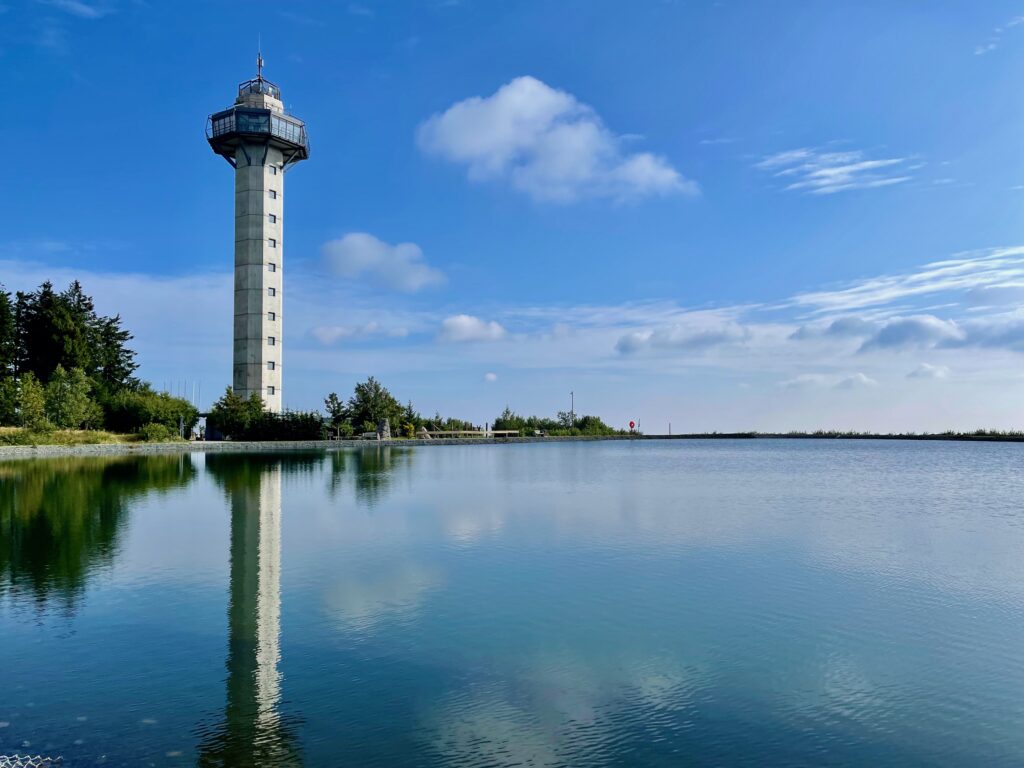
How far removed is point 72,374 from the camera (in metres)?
45.4

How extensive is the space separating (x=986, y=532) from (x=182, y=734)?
1491 centimetres

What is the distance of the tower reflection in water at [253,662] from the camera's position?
500cm

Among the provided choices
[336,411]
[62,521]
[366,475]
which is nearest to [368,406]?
[336,411]

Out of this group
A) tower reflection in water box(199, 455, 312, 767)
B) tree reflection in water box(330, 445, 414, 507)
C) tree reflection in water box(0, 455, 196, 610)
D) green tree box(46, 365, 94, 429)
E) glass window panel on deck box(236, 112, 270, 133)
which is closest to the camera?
tower reflection in water box(199, 455, 312, 767)

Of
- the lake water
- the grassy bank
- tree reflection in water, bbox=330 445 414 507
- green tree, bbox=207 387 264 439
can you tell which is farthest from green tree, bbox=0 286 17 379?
the lake water

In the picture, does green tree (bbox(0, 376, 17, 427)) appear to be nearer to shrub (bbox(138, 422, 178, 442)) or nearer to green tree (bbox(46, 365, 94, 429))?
green tree (bbox(46, 365, 94, 429))

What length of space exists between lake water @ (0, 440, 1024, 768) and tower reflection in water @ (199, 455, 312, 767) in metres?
0.03

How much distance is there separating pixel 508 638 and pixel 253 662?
2.45 meters

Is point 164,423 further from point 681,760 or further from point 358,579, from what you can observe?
point 681,760

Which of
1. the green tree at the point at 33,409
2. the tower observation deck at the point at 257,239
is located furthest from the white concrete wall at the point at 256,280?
the green tree at the point at 33,409

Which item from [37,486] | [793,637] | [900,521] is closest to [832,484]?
[900,521]

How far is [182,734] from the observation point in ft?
17.1

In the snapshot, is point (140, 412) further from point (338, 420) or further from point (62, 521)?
point (62, 521)

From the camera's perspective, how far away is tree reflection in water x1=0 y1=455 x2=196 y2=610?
9.68 meters
